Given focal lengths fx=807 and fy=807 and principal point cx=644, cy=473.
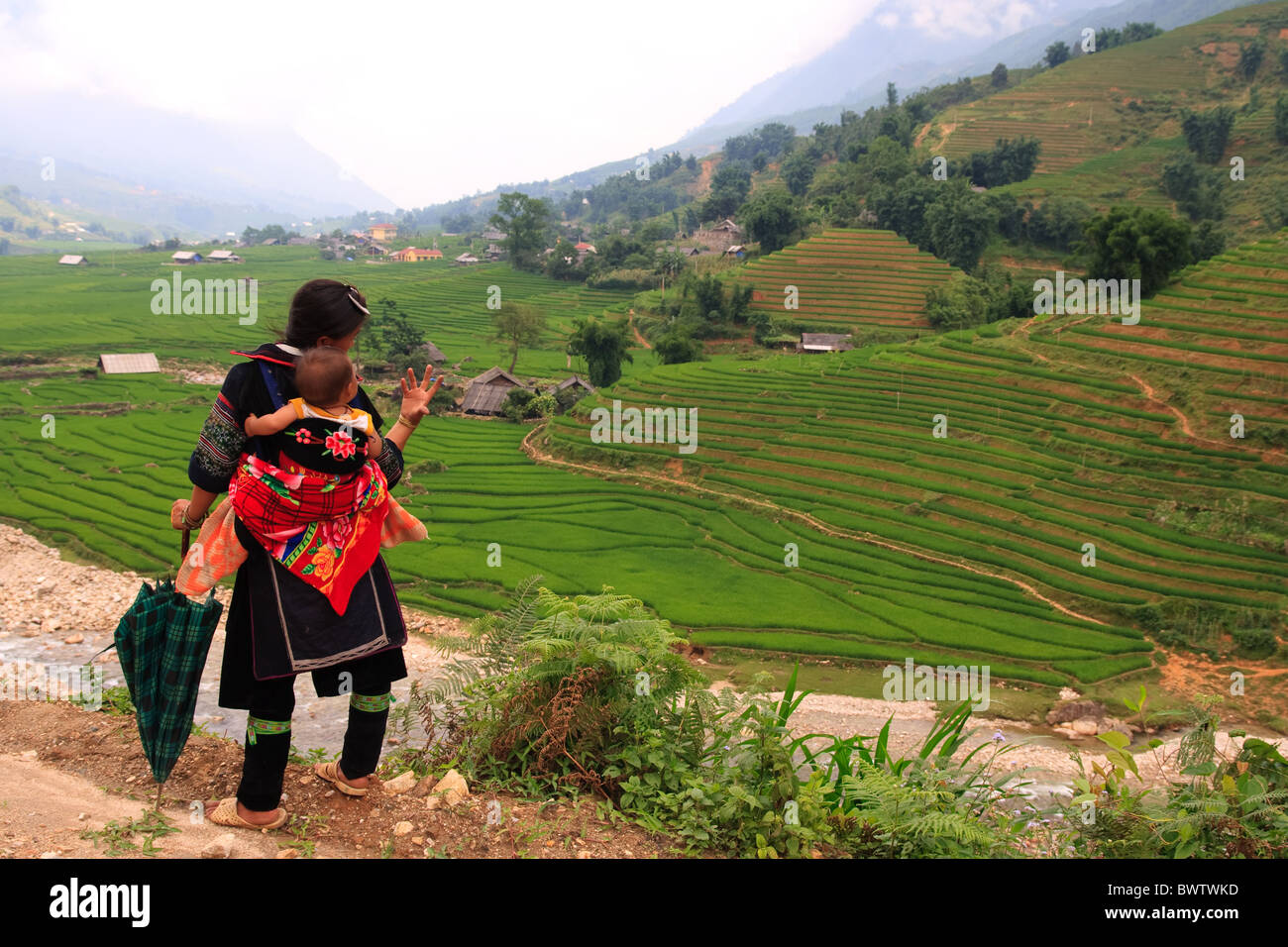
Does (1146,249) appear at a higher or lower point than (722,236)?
lower

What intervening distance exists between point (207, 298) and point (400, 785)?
55.6m

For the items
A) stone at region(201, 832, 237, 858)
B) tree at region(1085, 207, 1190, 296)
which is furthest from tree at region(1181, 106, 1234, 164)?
stone at region(201, 832, 237, 858)

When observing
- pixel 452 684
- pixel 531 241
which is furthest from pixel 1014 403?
pixel 531 241

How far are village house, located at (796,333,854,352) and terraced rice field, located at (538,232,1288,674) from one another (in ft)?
21.4

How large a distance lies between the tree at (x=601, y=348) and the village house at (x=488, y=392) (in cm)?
294

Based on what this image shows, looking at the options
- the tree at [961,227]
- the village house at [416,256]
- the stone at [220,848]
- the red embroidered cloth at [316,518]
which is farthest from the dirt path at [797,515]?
the village house at [416,256]

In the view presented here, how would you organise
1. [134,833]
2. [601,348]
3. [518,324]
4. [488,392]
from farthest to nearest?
1. [518,324]
2. [601,348]
3. [488,392]
4. [134,833]

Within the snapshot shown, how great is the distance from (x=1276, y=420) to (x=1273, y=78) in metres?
53.9

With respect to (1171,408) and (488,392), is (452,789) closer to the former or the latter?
(1171,408)

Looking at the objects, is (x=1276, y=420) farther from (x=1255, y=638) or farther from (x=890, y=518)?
(x=890, y=518)

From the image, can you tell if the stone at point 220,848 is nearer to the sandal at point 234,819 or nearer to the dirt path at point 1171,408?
the sandal at point 234,819

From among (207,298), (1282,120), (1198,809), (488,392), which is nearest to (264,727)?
(1198,809)

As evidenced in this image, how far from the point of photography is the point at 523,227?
61281mm

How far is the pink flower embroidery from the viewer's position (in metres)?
3.09
